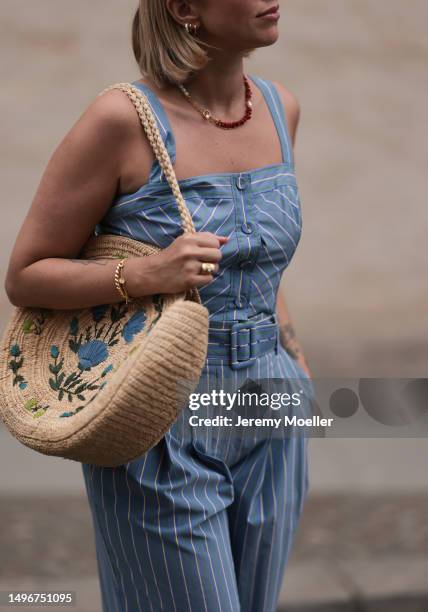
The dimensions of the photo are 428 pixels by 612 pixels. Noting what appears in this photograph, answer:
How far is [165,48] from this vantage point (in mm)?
2500

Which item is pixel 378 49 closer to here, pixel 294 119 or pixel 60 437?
pixel 294 119

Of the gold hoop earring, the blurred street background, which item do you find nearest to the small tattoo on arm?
the gold hoop earring

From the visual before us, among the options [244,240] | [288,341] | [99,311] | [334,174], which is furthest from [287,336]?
[334,174]

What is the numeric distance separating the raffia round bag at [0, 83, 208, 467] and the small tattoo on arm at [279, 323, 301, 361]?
622mm

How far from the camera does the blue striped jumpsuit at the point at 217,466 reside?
240 centimetres

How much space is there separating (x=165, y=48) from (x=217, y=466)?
2.62 feet

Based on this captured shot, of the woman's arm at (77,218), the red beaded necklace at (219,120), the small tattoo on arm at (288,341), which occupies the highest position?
the red beaded necklace at (219,120)

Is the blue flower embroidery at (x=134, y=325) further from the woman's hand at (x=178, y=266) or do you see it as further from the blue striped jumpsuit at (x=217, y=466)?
the blue striped jumpsuit at (x=217, y=466)

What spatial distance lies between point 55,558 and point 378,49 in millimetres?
3030

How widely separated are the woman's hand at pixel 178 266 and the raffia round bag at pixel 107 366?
0.03m

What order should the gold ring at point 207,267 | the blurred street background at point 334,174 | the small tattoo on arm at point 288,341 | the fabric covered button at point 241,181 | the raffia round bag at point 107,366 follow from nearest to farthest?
the raffia round bag at point 107,366 < the gold ring at point 207,267 < the fabric covered button at point 241,181 < the small tattoo on arm at point 288,341 < the blurred street background at point 334,174

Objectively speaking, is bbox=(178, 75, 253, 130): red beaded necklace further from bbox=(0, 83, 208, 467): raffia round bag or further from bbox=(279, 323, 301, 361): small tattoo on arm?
bbox=(279, 323, 301, 361): small tattoo on arm

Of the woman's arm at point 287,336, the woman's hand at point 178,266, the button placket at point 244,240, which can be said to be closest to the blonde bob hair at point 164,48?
the button placket at point 244,240

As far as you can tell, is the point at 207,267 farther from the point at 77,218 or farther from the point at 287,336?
the point at 287,336
